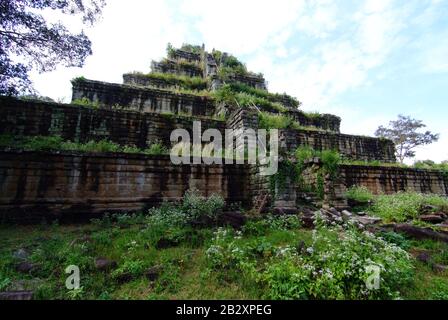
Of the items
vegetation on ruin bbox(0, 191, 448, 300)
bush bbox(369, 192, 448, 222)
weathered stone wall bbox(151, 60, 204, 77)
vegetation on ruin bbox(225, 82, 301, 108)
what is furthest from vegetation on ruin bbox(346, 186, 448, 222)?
weathered stone wall bbox(151, 60, 204, 77)

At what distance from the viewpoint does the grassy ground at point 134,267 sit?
3.30 metres

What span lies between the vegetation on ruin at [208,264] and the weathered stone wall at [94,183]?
0.87m

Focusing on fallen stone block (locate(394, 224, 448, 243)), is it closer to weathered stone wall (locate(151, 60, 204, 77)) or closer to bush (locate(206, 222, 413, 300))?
bush (locate(206, 222, 413, 300))

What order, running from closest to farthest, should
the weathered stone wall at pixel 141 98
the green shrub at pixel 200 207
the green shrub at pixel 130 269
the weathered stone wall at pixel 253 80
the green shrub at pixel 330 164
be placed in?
the green shrub at pixel 130 269 < the green shrub at pixel 200 207 < the green shrub at pixel 330 164 < the weathered stone wall at pixel 141 98 < the weathered stone wall at pixel 253 80

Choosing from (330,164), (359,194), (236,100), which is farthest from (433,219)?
(236,100)

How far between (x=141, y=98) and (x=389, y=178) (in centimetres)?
1359

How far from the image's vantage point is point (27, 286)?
3.27m

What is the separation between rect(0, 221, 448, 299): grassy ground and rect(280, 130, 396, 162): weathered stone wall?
30.3 feet

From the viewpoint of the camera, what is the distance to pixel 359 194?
31.5 feet

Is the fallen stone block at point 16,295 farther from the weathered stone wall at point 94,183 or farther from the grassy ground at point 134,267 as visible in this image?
the weathered stone wall at point 94,183

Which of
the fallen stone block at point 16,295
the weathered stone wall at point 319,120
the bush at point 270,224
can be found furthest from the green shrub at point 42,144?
the weathered stone wall at point 319,120

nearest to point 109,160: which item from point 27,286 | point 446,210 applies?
point 27,286

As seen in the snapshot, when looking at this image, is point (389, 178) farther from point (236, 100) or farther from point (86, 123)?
point (86, 123)

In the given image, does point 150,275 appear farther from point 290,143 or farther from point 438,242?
point 290,143
